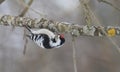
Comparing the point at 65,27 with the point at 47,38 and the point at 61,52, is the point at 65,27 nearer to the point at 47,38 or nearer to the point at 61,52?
the point at 47,38

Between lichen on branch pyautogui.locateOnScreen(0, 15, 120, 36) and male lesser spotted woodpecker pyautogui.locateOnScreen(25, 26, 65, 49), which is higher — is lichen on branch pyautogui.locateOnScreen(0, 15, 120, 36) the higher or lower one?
the higher one

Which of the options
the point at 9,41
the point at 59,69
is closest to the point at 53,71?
the point at 59,69

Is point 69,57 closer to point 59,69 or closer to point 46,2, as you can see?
point 59,69

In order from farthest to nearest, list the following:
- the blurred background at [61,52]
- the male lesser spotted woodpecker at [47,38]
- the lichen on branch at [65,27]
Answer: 1. the blurred background at [61,52]
2. the male lesser spotted woodpecker at [47,38]
3. the lichen on branch at [65,27]

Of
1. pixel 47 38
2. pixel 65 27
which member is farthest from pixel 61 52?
pixel 65 27

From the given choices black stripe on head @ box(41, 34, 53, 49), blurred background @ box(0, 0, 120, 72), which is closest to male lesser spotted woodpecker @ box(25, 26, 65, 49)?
black stripe on head @ box(41, 34, 53, 49)

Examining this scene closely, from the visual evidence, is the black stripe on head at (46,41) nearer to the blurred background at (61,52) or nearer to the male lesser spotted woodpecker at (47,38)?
the male lesser spotted woodpecker at (47,38)

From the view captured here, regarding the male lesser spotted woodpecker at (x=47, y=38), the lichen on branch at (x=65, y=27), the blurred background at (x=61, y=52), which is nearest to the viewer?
the lichen on branch at (x=65, y=27)

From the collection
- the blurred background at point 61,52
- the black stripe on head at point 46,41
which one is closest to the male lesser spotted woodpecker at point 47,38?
the black stripe on head at point 46,41

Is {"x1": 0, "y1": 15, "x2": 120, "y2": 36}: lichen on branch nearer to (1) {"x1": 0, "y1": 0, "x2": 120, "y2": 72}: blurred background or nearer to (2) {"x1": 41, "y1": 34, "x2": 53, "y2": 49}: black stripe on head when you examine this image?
(2) {"x1": 41, "y1": 34, "x2": 53, "y2": 49}: black stripe on head
